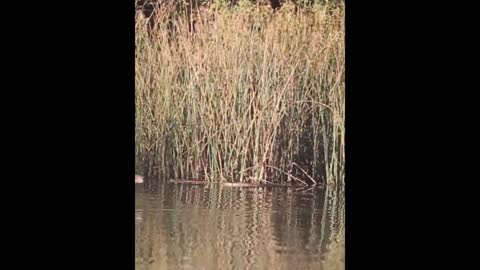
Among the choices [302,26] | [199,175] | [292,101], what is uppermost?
[302,26]

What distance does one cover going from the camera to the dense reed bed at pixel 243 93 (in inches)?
169

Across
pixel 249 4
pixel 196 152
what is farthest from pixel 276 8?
pixel 196 152

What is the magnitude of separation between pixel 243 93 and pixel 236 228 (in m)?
0.70

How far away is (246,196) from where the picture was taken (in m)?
4.36

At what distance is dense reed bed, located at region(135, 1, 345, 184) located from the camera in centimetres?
428

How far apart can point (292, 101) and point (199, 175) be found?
624 mm

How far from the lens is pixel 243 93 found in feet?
14.3

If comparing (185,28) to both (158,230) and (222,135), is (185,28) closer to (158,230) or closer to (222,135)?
(222,135)

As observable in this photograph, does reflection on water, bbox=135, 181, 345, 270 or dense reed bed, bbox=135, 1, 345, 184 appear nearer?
reflection on water, bbox=135, 181, 345, 270

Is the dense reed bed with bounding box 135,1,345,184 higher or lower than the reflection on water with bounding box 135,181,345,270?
higher

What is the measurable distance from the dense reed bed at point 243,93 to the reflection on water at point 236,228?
93mm

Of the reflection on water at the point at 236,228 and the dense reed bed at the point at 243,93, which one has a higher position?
the dense reed bed at the point at 243,93

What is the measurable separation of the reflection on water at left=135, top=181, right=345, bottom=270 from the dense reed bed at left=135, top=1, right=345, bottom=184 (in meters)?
0.09

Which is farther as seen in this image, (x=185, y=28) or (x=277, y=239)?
(x=185, y=28)
